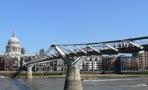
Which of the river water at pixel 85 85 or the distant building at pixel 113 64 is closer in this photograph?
the river water at pixel 85 85

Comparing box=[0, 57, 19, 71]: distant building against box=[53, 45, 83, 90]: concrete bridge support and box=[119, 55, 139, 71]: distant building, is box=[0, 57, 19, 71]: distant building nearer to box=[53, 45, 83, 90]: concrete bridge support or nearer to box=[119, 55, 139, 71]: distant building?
box=[119, 55, 139, 71]: distant building

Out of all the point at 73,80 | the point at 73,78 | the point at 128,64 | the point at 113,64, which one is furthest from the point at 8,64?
the point at 73,80

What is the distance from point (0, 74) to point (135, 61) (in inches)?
3636

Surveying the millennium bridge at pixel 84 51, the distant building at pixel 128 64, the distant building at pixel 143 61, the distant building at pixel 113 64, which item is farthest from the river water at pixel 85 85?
the distant building at pixel 143 61

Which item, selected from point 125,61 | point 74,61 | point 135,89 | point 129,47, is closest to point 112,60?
point 125,61

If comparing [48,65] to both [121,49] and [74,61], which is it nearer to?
[74,61]

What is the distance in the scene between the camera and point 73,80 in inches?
1682

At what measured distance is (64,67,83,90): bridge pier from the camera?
42281 millimetres

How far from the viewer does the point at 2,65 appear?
163 meters

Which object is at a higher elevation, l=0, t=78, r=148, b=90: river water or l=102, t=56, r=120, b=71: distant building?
l=102, t=56, r=120, b=71: distant building

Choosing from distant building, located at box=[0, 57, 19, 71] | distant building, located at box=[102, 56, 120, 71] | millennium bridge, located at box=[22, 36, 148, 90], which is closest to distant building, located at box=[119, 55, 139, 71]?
distant building, located at box=[102, 56, 120, 71]

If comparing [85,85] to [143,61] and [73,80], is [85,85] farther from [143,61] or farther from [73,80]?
[143,61]

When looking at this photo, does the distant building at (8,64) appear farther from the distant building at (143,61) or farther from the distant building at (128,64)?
the distant building at (143,61)

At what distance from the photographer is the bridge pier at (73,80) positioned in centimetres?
4228
